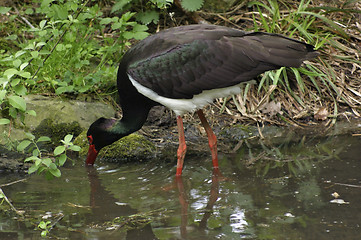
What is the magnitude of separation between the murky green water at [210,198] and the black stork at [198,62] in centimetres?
55

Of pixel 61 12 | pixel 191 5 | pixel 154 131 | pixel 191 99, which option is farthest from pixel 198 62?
pixel 191 5

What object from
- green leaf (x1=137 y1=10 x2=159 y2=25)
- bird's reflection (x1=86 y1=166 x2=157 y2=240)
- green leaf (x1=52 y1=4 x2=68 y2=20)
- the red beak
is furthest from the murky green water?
green leaf (x1=137 y1=10 x2=159 y2=25)

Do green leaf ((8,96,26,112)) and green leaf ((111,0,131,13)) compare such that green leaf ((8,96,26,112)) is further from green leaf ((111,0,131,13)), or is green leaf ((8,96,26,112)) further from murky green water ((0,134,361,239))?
green leaf ((111,0,131,13))

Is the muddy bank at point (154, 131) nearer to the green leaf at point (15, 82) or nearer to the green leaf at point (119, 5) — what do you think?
the green leaf at point (119, 5)

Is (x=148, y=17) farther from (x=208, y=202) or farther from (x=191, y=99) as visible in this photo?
(x=208, y=202)

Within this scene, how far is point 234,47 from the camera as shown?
5.25 metres

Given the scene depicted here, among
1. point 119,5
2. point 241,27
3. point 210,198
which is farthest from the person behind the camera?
point 241,27

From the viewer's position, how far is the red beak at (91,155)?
5.88m

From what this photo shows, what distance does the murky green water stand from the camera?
4.14 meters

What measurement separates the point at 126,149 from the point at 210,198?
1533mm

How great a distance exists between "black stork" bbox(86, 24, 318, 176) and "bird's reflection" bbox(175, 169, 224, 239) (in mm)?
345

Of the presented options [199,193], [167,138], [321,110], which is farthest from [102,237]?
[321,110]

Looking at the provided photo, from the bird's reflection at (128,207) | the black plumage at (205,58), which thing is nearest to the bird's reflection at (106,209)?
the bird's reflection at (128,207)

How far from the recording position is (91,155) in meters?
5.89
